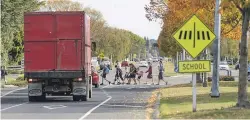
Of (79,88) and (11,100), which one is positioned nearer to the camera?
(79,88)

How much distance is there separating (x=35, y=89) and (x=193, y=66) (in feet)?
30.8

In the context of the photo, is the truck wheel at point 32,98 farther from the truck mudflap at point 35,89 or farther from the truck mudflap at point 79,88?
the truck mudflap at point 79,88

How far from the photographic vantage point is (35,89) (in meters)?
24.7

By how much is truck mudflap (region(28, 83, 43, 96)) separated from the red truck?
1.14 feet

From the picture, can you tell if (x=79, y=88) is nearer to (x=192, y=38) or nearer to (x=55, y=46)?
(x=55, y=46)

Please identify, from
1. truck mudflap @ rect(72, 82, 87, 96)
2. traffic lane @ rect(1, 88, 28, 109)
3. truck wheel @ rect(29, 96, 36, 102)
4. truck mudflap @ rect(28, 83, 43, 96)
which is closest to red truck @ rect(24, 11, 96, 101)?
truck mudflap @ rect(72, 82, 87, 96)

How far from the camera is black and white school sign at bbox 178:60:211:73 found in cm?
1734

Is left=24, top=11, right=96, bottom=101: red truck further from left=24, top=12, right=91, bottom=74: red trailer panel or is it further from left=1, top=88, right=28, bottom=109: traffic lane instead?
left=1, top=88, right=28, bottom=109: traffic lane

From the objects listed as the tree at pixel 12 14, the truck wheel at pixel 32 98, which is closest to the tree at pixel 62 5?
the tree at pixel 12 14

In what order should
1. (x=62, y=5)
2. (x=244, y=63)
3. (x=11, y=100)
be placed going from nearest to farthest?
(x=244, y=63)
(x=11, y=100)
(x=62, y=5)

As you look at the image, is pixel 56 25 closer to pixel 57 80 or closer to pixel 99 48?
pixel 57 80

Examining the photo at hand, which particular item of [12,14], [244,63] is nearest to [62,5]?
[12,14]

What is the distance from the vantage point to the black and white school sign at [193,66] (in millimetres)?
17344

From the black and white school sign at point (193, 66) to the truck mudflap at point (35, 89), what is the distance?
913cm
